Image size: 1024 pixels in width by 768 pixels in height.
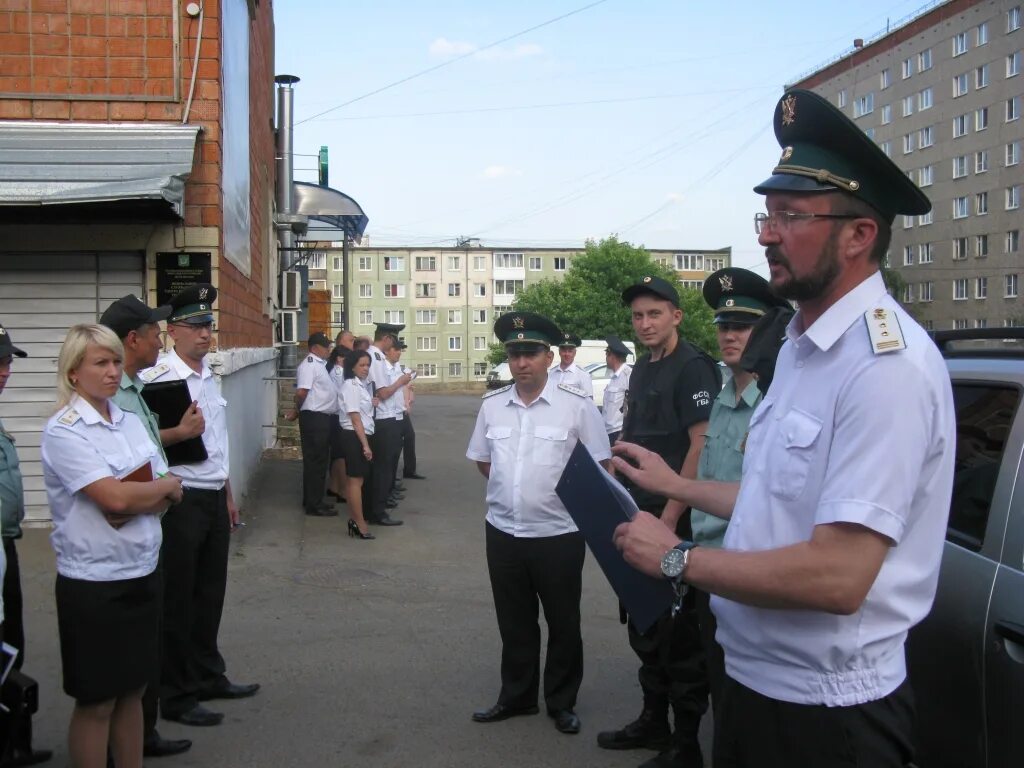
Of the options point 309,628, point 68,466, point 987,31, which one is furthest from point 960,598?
point 987,31

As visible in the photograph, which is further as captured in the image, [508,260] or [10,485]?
[508,260]

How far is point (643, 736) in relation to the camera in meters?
4.91

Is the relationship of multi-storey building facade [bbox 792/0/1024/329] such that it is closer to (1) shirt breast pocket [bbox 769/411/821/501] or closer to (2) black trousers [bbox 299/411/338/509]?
(2) black trousers [bbox 299/411/338/509]

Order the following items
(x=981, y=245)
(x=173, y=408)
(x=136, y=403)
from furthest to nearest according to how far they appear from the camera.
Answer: (x=981, y=245) → (x=173, y=408) → (x=136, y=403)

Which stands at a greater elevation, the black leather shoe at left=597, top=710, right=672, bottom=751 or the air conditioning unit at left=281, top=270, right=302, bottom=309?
the air conditioning unit at left=281, top=270, right=302, bottom=309

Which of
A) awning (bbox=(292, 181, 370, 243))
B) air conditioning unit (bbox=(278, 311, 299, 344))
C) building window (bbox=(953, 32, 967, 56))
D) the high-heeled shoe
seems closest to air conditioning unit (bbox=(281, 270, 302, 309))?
air conditioning unit (bbox=(278, 311, 299, 344))

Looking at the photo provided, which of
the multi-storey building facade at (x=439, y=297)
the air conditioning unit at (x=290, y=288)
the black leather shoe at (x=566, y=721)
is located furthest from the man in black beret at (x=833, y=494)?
the multi-storey building facade at (x=439, y=297)

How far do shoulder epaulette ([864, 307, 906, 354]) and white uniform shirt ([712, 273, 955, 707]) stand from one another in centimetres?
1

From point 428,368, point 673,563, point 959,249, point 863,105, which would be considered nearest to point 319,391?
point 673,563

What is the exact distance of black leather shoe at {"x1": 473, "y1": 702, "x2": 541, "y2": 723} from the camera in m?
5.26

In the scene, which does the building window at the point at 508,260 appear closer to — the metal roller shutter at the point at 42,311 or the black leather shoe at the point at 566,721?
the metal roller shutter at the point at 42,311

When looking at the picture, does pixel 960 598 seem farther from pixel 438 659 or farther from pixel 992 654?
pixel 438 659

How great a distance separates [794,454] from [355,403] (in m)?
8.60

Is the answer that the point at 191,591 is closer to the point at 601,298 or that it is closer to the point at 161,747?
the point at 161,747
